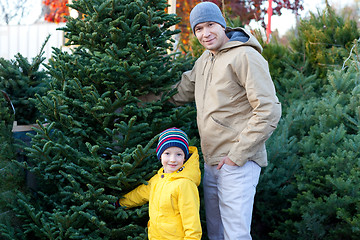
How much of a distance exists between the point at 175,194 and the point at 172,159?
0.26 m

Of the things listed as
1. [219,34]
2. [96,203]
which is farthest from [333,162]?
[96,203]

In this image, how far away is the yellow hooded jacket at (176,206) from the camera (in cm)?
278

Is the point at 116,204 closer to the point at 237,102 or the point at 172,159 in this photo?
the point at 172,159

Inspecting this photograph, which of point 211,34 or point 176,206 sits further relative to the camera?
point 211,34

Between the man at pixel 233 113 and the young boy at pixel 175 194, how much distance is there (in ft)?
0.82

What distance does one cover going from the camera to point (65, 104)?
10.8 feet

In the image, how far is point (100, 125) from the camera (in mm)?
3311

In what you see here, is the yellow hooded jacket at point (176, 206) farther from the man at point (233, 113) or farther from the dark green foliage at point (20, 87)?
the dark green foliage at point (20, 87)

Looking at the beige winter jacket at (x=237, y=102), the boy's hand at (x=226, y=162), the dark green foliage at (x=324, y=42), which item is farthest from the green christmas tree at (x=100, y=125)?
the dark green foliage at (x=324, y=42)

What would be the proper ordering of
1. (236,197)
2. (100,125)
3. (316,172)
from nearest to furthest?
(236,197)
(100,125)
(316,172)

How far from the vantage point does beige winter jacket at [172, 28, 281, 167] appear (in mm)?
2855

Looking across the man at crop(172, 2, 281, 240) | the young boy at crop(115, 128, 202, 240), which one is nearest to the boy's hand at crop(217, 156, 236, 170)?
the man at crop(172, 2, 281, 240)

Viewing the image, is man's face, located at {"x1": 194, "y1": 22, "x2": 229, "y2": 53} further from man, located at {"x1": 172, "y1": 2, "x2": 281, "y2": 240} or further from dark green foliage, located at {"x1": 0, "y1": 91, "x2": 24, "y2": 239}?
dark green foliage, located at {"x1": 0, "y1": 91, "x2": 24, "y2": 239}

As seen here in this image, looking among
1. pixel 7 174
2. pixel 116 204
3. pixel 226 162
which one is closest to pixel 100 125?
pixel 116 204
